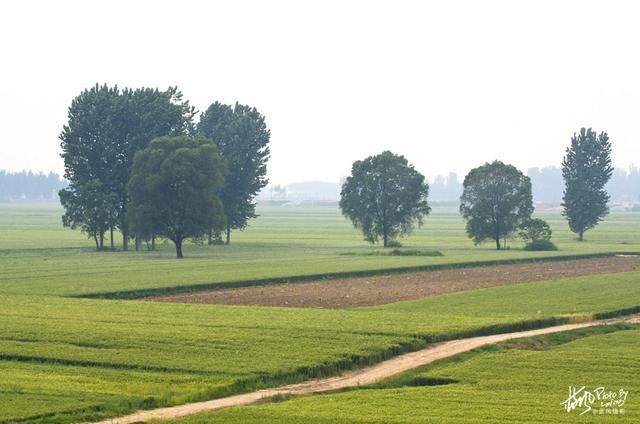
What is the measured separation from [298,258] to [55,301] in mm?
46016

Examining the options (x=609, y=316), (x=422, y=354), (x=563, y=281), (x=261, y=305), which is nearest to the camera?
(x=422, y=354)

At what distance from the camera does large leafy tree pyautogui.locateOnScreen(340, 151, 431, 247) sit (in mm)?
133625

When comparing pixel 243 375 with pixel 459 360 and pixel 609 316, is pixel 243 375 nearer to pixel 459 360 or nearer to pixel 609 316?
pixel 459 360

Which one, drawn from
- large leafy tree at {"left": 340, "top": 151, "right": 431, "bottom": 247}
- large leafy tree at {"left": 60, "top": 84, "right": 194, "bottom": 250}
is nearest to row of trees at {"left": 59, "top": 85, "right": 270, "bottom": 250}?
large leafy tree at {"left": 60, "top": 84, "right": 194, "bottom": 250}

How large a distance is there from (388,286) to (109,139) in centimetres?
5977

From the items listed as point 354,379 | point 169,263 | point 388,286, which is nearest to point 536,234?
point 169,263

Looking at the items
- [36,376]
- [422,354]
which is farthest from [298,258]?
[36,376]

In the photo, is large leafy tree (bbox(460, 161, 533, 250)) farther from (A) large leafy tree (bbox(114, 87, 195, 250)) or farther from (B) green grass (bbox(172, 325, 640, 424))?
(B) green grass (bbox(172, 325, 640, 424))

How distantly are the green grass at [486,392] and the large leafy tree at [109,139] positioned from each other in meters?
84.0

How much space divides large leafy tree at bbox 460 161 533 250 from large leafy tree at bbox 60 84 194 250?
132 ft

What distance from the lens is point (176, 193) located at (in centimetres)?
10750

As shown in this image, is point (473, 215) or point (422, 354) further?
point (473, 215)

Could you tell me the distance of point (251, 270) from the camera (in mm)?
80125

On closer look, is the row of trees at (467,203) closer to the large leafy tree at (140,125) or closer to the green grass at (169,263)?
the green grass at (169,263)
